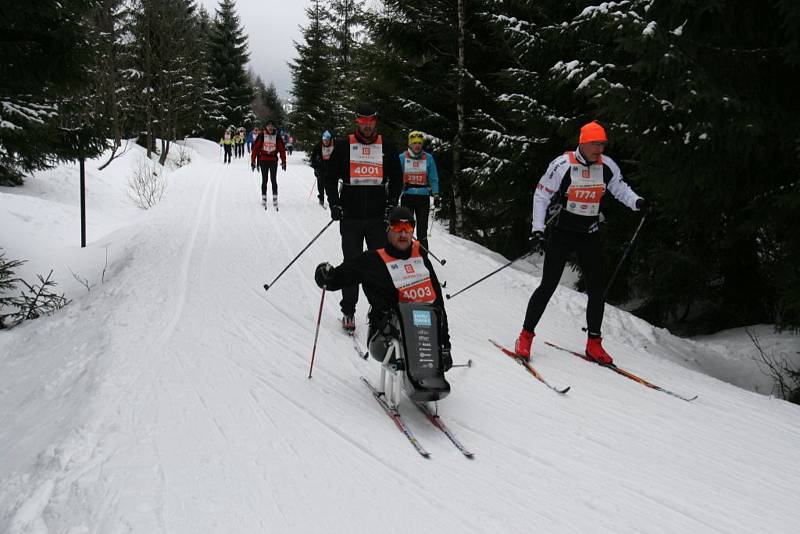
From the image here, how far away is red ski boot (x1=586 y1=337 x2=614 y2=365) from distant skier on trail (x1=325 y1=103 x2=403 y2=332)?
2667mm

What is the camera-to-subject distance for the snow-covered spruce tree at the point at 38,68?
7242 mm

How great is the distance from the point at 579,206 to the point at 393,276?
236 cm

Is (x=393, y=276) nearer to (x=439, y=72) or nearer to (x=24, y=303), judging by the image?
(x=24, y=303)

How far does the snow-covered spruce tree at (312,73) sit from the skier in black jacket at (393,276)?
3291 centimetres

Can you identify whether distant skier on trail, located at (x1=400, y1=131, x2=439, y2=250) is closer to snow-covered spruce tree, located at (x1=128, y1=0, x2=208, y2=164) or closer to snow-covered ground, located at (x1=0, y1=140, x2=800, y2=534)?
snow-covered ground, located at (x1=0, y1=140, x2=800, y2=534)

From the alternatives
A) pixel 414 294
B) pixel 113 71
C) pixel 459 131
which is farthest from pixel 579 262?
pixel 113 71

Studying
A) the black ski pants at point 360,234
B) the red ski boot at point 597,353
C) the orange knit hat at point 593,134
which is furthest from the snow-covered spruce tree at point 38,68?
the red ski boot at point 597,353

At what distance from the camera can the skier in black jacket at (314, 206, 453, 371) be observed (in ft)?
15.0

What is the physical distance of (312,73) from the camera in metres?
37.6

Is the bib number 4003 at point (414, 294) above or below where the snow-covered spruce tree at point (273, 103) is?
below

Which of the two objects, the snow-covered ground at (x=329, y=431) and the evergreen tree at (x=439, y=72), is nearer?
the snow-covered ground at (x=329, y=431)

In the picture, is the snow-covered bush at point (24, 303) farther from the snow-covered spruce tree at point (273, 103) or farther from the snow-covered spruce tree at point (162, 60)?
the snow-covered spruce tree at point (273, 103)

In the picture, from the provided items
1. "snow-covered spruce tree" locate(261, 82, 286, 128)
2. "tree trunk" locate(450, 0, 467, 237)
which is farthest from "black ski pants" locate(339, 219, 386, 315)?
"snow-covered spruce tree" locate(261, 82, 286, 128)

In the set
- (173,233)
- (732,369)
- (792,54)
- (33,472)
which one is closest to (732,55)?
(792,54)
